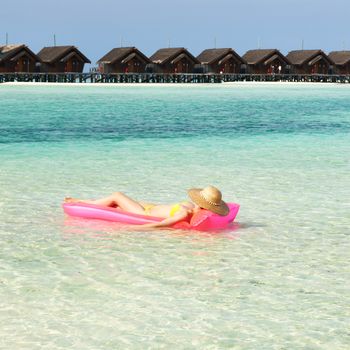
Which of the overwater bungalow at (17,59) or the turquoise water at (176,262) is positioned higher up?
the overwater bungalow at (17,59)

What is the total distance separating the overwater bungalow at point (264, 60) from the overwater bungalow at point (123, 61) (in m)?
11.2

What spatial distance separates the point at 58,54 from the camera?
200ft

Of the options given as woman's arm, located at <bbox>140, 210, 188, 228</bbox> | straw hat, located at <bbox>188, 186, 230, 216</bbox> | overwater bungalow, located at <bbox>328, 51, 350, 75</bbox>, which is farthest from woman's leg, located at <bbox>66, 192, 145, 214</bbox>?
overwater bungalow, located at <bbox>328, 51, 350, 75</bbox>

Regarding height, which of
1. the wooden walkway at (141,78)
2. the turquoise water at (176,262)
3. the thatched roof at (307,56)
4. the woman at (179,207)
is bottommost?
the turquoise water at (176,262)

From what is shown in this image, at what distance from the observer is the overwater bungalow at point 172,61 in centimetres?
6619

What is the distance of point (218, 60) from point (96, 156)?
54861mm

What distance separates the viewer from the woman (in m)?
7.76

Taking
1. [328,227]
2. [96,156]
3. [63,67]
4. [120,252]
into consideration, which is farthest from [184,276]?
[63,67]

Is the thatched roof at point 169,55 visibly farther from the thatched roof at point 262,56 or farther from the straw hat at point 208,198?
the straw hat at point 208,198

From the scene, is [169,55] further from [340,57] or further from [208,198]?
[208,198]

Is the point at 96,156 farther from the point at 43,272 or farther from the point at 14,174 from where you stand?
the point at 43,272

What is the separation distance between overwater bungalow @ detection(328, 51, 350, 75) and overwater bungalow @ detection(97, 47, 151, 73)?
2288 cm

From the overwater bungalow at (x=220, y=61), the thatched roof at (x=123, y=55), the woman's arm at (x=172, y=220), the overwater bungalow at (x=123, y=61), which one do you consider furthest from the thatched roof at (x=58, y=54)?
the woman's arm at (x=172, y=220)

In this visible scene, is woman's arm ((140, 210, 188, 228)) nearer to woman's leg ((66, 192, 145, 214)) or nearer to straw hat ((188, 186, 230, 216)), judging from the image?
straw hat ((188, 186, 230, 216))
